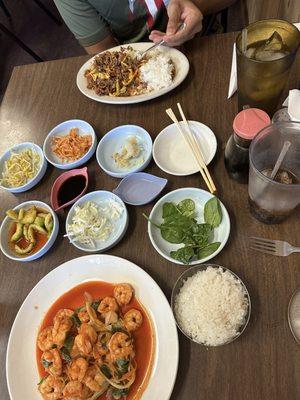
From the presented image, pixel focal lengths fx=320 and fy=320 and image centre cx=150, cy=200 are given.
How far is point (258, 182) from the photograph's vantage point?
102 centimetres

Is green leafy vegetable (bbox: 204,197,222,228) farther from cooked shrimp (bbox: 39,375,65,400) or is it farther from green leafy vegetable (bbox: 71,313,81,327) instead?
cooked shrimp (bbox: 39,375,65,400)

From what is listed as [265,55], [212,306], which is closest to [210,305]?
[212,306]

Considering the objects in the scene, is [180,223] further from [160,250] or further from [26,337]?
[26,337]

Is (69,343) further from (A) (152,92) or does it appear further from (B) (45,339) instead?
(A) (152,92)

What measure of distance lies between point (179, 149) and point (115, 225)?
0.44m

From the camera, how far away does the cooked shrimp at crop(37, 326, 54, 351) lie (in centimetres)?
110

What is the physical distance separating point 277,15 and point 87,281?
263 cm

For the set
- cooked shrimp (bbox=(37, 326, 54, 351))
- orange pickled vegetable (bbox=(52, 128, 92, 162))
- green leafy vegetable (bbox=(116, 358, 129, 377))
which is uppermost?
orange pickled vegetable (bbox=(52, 128, 92, 162))

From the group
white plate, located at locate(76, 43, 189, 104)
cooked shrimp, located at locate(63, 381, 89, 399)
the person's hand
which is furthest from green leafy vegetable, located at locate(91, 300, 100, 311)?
the person's hand

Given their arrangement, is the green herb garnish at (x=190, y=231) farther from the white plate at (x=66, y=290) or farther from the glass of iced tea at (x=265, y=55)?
the glass of iced tea at (x=265, y=55)

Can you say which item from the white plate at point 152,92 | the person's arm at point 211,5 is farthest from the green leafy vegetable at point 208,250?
the person's arm at point 211,5

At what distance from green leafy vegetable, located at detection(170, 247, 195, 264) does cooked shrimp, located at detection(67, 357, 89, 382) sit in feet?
1.51

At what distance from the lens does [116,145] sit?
1.52 meters

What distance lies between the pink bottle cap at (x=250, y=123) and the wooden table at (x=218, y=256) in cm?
28
